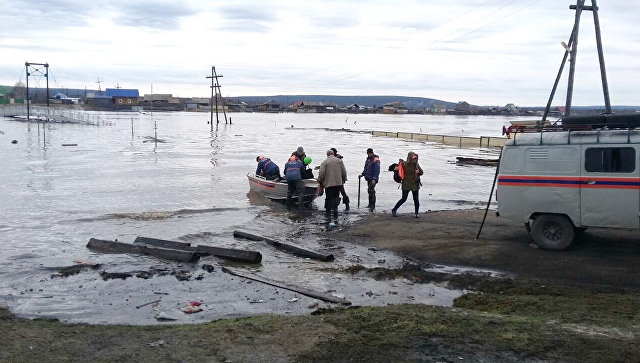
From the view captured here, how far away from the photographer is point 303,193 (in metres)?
20.1

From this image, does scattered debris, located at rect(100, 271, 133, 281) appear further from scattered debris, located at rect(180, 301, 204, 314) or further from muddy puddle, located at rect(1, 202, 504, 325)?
scattered debris, located at rect(180, 301, 204, 314)

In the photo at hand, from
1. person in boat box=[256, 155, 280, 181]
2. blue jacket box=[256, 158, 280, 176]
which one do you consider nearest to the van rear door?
person in boat box=[256, 155, 280, 181]

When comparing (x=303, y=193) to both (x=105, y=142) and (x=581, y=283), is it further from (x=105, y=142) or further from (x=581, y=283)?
(x=105, y=142)

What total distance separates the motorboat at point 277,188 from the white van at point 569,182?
874cm

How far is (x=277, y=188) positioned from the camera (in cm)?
2144

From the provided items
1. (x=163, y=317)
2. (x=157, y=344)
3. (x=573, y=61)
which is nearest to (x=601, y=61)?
(x=573, y=61)

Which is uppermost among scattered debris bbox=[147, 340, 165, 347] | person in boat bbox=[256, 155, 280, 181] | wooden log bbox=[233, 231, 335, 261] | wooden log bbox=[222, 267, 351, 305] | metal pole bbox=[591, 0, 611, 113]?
metal pole bbox=[591, 0, 611, 113]

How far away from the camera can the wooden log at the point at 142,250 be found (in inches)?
488

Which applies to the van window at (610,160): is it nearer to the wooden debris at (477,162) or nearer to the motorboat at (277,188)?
the motorboat at (277,188)

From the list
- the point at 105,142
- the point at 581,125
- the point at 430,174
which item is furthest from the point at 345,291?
the point at 105,142

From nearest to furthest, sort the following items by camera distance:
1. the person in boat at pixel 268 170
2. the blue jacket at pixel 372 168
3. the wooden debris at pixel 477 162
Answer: the blue jacket at pixel 372 168
the person in boat at pixel 268 170
the wooden debris at pixel 477 162

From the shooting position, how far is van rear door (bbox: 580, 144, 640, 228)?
443 inches

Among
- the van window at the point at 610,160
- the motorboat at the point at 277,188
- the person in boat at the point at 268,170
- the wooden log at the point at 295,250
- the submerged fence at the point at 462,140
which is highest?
the van window at the point at 610,160

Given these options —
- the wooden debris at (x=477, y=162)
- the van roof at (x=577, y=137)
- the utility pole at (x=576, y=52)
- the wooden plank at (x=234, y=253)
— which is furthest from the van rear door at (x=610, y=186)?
the wooden debris at (x=477, y=162)
